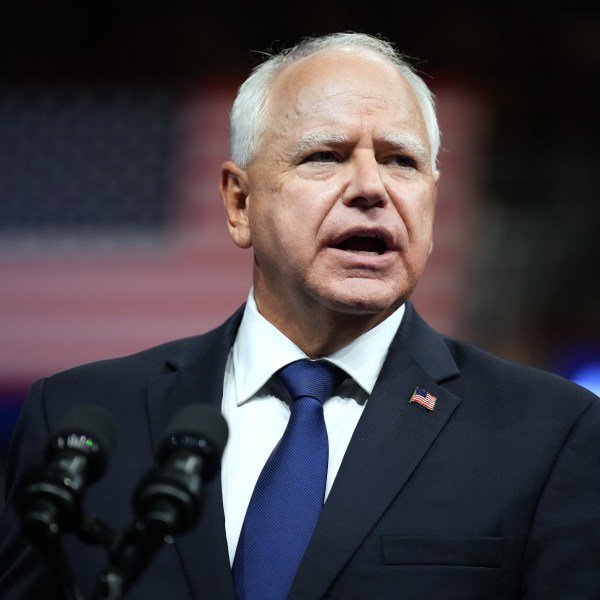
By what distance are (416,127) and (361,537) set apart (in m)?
0.72

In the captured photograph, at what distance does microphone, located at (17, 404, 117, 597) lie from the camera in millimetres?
1081

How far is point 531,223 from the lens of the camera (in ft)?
15.3

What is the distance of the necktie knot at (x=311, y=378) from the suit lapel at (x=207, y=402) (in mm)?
122

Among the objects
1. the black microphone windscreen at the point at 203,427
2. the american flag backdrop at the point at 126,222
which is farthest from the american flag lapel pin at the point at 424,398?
the american flag backdrop at the point at 126,222

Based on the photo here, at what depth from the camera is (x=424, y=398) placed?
66.2 inches

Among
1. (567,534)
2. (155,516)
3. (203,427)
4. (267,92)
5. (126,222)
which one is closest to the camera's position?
(155,516)

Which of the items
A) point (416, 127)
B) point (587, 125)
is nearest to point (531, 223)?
point (587, 125)

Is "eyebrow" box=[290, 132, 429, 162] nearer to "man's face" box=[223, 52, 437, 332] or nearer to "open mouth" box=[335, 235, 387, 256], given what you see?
"man's face" box=[223, 52, 437, 332]

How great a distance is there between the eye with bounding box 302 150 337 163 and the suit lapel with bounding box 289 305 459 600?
0.33 meters

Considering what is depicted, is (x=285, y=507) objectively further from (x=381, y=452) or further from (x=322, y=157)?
(x=322, y=157)

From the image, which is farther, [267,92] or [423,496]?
[267,92]

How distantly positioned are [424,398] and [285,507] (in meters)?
0.30

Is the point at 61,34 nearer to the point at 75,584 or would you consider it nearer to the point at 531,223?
the point at 531,223

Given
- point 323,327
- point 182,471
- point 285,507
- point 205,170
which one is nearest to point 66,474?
point 182,471
